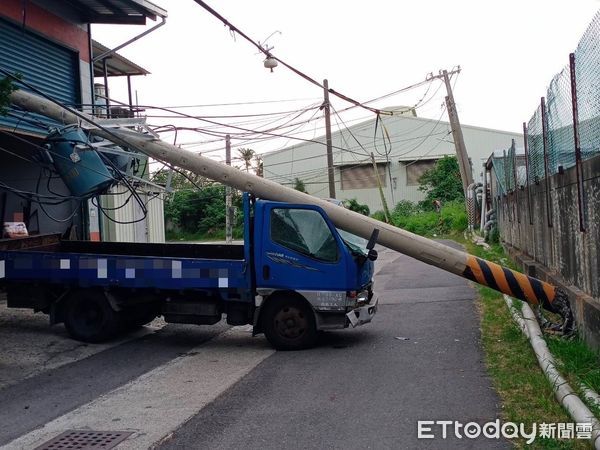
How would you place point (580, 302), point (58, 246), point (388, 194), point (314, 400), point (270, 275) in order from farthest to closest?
1. point (388, 194)
2. point (58, 246)
3. point (270, 275)
4. point (580, 302)
5. point (314, 400)

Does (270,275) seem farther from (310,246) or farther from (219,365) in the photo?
(219,365)

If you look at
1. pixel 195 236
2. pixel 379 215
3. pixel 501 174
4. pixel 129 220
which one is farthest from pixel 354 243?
pixel 195 236

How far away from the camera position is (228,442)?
5.67m

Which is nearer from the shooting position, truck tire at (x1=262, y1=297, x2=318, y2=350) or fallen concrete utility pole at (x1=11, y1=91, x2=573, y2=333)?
fallen concrete utility pole at (x1=11, y1=91, x2=573, y2=333)

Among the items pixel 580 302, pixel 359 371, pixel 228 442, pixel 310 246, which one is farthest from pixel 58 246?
pixel 580 302

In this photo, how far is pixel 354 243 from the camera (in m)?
10.0

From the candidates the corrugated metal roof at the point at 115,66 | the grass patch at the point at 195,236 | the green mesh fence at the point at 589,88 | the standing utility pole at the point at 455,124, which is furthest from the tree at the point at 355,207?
the green mesh fence at the point at 589,88

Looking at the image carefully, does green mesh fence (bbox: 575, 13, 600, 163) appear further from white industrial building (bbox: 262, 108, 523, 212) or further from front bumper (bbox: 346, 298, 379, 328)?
white industrial building (bbox: 262, 108, 523, 212)

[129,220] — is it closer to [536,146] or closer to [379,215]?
[536,146]

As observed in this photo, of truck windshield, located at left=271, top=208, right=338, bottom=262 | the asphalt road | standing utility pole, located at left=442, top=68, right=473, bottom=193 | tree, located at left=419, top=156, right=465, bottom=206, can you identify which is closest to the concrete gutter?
the asphalt road

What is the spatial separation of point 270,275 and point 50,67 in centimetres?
818

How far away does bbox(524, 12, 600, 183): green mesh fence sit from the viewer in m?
7.02

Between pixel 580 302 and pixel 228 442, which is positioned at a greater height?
pixel 580 302

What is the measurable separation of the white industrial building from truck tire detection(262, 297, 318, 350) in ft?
127
